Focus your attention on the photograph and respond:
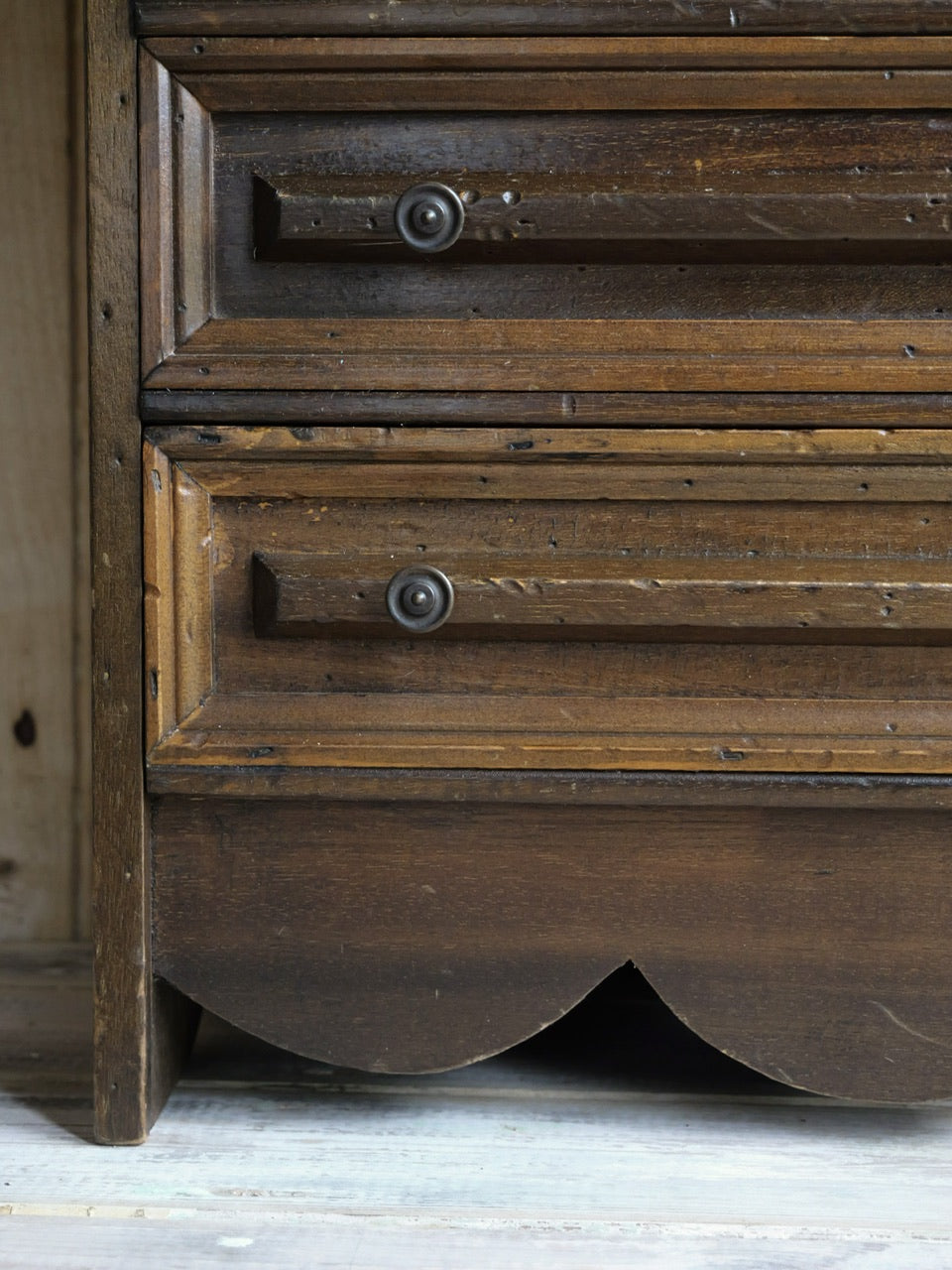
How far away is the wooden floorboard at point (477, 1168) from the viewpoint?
2.56 feet

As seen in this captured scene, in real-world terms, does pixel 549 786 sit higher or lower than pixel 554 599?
lower

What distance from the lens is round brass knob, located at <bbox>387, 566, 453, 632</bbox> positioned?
2.75ft

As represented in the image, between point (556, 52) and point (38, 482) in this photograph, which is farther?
point (38, 482)

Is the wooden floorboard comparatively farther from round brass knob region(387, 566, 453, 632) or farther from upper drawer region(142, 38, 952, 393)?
upper drawer region(142, 38, 952, 393)

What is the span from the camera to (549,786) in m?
0.85

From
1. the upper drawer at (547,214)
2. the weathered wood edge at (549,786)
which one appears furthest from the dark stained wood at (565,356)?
the weathered wood edge at (549,786)

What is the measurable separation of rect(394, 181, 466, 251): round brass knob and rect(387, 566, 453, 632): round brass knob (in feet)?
0.75

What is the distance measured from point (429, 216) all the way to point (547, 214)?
3.3 inches

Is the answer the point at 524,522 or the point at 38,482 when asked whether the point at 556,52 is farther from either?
the point at 38,482

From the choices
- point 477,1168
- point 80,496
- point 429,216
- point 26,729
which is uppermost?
point 429,216

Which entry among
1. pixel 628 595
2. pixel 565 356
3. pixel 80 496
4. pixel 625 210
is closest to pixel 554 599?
pixel 628 595

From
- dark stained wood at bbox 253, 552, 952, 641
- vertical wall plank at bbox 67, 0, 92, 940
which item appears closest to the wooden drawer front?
dark stained wood at bbox 253, 552, 952, 641

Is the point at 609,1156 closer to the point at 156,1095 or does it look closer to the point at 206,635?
the point at 156,1095

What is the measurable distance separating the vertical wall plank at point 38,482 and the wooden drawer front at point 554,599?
0.51 meters
